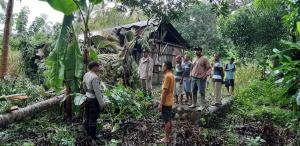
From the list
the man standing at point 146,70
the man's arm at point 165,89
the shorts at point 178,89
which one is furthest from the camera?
the man standing at point 146,70

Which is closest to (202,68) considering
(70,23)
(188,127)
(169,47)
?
(188,127)

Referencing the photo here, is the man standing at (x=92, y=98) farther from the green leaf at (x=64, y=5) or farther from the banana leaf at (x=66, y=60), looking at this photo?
the green leaf at (x=64, y=5)

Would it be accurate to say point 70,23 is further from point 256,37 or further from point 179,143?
point 256,37

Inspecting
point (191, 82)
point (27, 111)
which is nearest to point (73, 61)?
point (27, 111)

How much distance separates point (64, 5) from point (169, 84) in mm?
2603

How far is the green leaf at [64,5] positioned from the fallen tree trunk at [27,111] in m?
2.38

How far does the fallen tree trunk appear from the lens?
6.71m

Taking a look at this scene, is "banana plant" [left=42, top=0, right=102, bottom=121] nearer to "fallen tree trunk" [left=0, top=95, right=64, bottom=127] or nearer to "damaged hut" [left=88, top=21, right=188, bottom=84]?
"fallen tree trunk" [left=0, top=95, right=64, bottom=127]

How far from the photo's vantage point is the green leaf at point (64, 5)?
6375 mm

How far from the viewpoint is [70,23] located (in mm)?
7305

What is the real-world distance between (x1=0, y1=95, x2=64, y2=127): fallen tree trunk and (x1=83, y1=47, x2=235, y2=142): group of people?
1485mm

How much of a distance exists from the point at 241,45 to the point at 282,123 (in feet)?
27.4

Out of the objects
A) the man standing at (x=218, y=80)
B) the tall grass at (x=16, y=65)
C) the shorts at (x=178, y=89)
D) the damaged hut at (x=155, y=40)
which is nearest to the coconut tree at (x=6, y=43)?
the damaged hut at (x=155, y=40)

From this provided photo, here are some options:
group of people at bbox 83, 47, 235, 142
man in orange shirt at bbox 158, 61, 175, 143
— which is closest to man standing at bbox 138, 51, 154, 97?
group of people at bbox 83, 47, 235, 142
